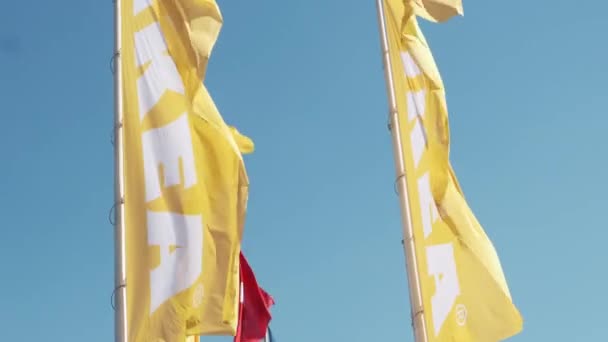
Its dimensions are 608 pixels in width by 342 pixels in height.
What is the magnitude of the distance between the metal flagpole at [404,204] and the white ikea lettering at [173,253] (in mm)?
3936

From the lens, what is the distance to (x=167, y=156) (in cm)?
1867

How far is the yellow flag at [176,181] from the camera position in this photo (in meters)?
17.8

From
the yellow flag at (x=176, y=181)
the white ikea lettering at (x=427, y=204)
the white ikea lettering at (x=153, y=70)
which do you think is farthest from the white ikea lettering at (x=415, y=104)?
the white ikea lettering at (x=153, y=70)

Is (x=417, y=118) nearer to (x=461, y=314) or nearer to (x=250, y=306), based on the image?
(x=461, y=314)

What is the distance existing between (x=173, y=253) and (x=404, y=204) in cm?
485

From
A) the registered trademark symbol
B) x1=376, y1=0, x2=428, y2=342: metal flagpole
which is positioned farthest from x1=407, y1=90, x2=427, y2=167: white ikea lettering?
the registered trademark symbol

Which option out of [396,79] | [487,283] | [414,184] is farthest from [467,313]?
[396,79]

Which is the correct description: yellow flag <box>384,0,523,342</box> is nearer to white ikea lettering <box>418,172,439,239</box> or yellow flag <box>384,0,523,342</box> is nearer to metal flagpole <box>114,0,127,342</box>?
white ikea lettering <box>418,172,439,239</box>

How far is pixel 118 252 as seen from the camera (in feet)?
58.7

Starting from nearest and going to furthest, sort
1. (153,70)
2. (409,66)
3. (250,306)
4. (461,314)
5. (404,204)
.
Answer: (153,70) < (461,314) < (404,204) < (409,66) < (250,306)

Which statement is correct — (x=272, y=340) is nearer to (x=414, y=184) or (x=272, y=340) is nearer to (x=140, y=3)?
(x=414, y=184)

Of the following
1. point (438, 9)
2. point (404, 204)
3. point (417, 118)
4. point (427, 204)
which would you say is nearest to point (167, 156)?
point (404, 204)

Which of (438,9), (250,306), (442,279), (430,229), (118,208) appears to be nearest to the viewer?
(118,208)

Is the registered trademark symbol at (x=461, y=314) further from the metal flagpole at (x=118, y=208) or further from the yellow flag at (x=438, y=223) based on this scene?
the metal flagpole at (x=118, y=208)
